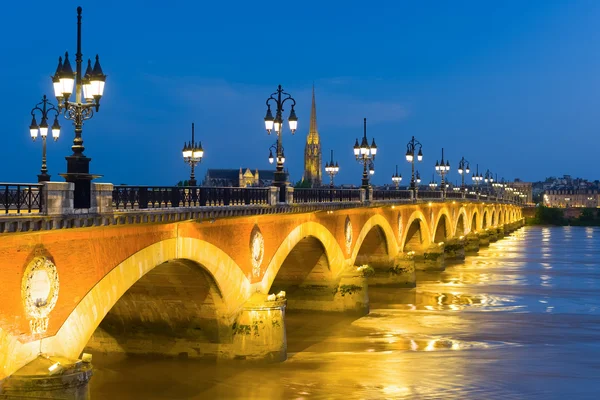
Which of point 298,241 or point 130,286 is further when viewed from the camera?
point 298,241

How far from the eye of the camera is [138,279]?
2033cm

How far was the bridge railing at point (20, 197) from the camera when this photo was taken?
13727 mm

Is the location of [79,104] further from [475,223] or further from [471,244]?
[475,223]

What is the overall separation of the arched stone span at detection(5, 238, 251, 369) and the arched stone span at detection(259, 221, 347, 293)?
2.01 m

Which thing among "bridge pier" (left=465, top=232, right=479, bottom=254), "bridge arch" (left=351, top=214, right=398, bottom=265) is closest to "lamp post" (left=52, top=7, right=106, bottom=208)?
"bridge arch" (left=351, top=214, right=398, bottom=265)

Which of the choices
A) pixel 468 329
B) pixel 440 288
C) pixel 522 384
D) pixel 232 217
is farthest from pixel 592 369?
pixel 440 288

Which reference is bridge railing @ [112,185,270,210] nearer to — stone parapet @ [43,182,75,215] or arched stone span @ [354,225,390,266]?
stone parapet @ [43,182,75,215]

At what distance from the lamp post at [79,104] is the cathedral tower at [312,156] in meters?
112

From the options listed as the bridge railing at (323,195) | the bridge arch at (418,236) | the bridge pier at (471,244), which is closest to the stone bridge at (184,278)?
the bridge railing at (323,195)

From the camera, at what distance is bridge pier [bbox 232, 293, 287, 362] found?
2392 centimetres

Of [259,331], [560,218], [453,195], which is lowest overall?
[259,331]

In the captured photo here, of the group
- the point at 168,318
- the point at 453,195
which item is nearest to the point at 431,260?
the point at 453,195

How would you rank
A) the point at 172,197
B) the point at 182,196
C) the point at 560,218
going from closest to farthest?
the point at 172,197
the point at 182,196
the point at 560,218

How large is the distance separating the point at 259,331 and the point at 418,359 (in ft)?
16.6
